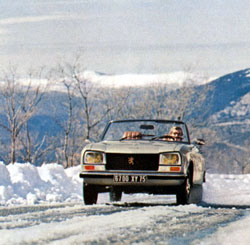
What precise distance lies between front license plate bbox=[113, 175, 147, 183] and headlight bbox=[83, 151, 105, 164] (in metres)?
0.39

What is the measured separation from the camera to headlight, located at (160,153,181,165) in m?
11.0

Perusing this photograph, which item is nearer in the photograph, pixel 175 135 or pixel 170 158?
pixel 170 158

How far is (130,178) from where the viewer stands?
35.9ft

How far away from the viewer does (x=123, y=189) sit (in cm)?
1101

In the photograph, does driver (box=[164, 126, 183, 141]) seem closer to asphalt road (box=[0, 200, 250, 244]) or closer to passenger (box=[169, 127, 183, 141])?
passenger (box=[169, 127, 183, 141])

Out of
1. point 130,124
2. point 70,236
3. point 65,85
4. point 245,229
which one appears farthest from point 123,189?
point 65,85

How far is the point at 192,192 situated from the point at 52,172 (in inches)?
212

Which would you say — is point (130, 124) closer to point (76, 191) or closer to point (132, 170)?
point (132, 170)

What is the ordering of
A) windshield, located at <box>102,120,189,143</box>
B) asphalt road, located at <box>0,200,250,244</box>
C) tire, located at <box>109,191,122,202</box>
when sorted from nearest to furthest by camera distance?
asphalt road, located at <box>0,200,250,244</box>
windshield, located at <box>102,120,189,143</box>
tire, located at <box>109,191,122,202</box>

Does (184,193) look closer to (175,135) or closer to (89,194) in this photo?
(89,194)

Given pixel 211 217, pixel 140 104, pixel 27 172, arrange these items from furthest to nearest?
pixel 140 104
pixel 27 172
pixel 211 217

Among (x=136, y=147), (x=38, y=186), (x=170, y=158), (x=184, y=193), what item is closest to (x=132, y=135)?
(x=136, y=147)

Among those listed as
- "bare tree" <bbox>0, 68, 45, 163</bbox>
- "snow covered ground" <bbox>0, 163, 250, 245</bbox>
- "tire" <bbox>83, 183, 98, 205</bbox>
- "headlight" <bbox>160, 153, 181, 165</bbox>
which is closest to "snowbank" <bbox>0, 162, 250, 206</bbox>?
"snow covered ground" <bbox>0, 163, 250, 245</bbox>

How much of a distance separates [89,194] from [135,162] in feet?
3.52
